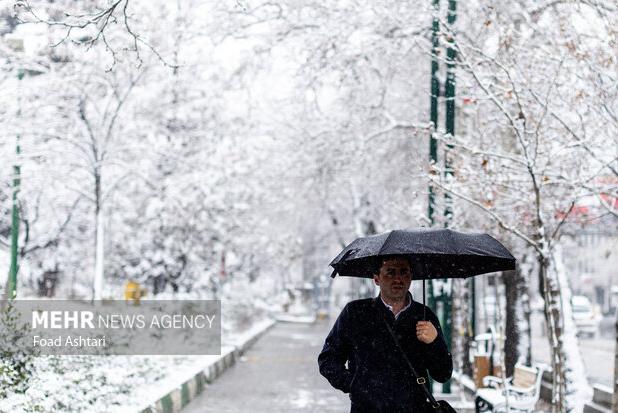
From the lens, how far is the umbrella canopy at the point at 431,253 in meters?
5.35

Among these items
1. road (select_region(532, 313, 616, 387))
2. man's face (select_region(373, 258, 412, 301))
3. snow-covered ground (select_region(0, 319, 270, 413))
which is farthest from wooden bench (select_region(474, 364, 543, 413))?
road (select_region(532, 313, 616, 387))

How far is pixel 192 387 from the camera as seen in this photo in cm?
1371

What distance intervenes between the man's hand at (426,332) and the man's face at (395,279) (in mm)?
217

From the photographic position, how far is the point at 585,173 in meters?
11.2

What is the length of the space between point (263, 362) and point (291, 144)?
5255mm

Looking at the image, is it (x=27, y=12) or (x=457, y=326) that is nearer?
(x=27, y=12)

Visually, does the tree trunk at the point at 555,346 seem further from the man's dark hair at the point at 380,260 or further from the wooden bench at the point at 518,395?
the man's dark hair at the point at 380,260

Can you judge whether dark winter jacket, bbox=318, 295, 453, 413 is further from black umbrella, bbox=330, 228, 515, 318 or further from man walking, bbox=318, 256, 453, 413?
black umbrella, bbox=330, 228, 515, 318

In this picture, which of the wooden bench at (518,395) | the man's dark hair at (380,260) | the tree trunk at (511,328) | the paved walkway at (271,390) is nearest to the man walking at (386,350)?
the man's dark hair at (380,260)

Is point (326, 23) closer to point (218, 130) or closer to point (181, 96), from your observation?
point (181, 96)

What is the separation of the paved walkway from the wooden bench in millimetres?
2234

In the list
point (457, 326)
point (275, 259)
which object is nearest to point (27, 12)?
point (457, 326)

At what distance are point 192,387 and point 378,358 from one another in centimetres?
918

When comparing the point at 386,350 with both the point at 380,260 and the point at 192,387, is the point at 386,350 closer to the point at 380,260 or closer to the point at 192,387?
the point at 380,260
